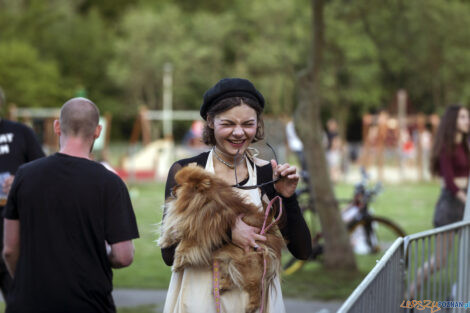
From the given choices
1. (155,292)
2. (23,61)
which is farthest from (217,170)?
(23,61)

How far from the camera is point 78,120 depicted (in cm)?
290

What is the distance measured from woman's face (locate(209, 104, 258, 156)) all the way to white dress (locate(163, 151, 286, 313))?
141 mm

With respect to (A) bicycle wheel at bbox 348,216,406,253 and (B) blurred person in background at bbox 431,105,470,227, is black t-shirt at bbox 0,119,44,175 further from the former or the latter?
(A) bicycle wheel at bbox 348,216,406,253

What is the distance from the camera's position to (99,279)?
2.86 m

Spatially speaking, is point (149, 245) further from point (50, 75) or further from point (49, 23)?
point (49, 23)

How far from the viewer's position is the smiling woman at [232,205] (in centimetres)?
254

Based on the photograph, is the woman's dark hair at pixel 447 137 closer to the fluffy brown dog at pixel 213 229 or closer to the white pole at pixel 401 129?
the fluffy brown dog at pixel 213 229

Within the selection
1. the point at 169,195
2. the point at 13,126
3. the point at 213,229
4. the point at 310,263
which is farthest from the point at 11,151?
the point at 310,263

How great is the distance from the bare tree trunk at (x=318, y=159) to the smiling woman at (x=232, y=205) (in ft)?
16.8

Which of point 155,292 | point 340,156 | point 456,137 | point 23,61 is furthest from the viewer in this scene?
point 23,61

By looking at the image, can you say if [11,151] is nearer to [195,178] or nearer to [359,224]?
[195,178]

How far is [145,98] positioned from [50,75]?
27.1ft

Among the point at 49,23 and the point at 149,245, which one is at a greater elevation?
the point at 49,23

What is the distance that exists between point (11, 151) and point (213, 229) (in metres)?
2.53
